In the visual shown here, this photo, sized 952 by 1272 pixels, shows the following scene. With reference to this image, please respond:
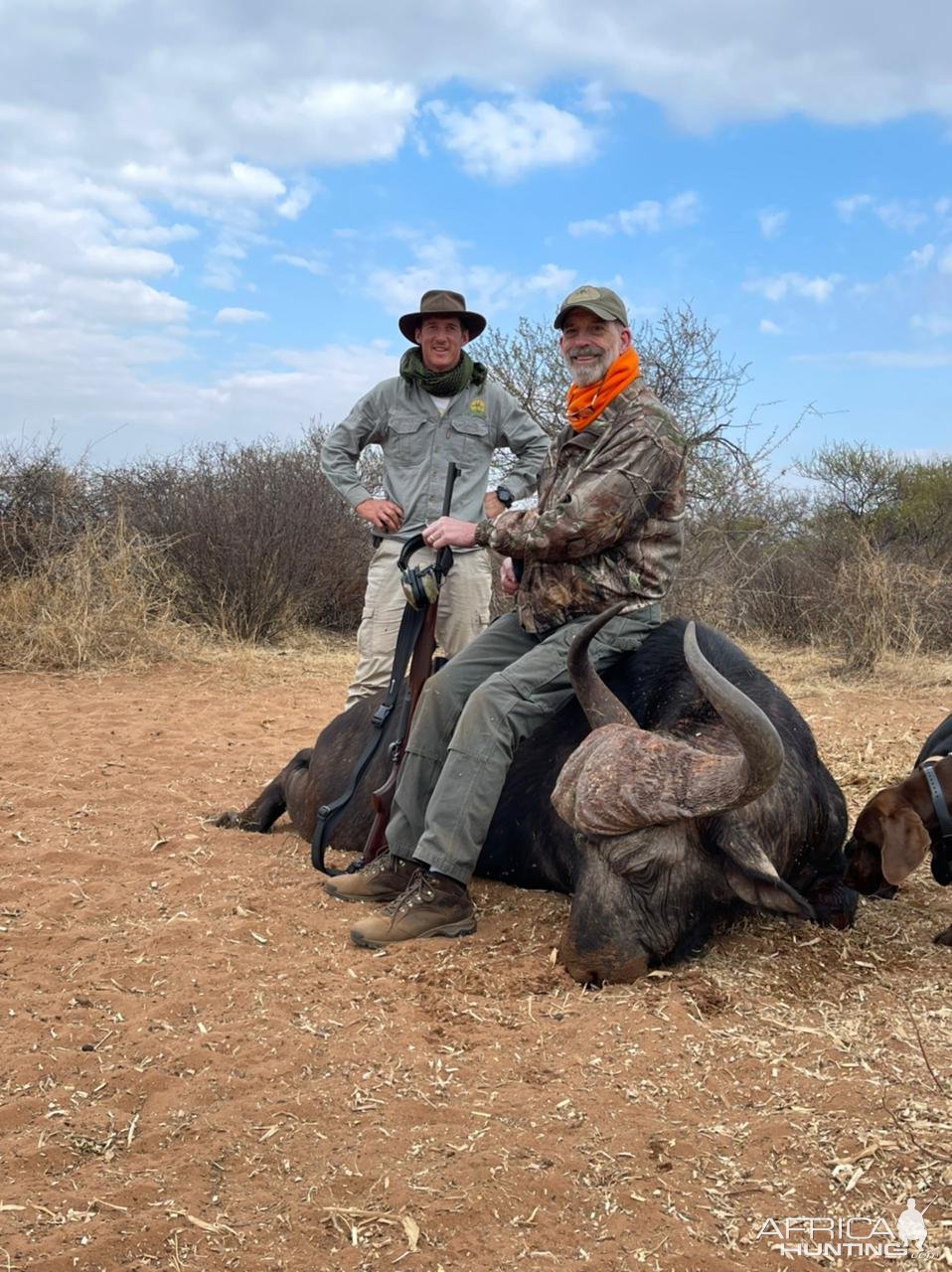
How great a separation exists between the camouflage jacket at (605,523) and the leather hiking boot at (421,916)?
1.17 m

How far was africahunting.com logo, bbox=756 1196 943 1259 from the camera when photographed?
244 centimetres

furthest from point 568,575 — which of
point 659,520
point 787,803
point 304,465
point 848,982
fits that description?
point 304,465

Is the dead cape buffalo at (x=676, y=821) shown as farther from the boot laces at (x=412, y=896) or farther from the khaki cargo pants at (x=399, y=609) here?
the khaki cargo pants at (x=399, y=609)

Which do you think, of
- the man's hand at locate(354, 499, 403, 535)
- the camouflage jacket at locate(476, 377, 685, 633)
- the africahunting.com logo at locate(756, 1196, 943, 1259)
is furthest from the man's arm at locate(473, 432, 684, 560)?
the africahunting.com logo at locate(756, 1196, 943, 1259)

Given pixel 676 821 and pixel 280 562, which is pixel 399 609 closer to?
pixel 676 821

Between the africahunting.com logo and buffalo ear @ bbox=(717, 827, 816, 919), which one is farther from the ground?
buffalo ear @ bbox=(717, 827, 816, 919)

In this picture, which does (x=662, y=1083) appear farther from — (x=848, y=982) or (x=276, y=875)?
(x=276, y=875)

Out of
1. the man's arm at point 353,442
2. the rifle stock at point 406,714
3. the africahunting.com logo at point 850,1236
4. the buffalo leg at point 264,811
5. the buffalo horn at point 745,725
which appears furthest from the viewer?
the man's arm at point 353,442

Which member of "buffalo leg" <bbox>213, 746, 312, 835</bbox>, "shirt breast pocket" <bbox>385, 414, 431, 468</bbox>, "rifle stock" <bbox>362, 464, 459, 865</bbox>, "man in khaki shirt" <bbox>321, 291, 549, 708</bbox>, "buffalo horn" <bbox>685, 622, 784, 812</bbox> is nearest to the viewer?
"buffalo horn" <bbox>685, 622, 784, 812</bbox>

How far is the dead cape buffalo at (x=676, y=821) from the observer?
12.3 ft

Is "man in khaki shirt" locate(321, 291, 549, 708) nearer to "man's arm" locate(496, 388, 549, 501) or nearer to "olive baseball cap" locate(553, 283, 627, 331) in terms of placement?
"man's arm" locate(496, 388, 549, 501)

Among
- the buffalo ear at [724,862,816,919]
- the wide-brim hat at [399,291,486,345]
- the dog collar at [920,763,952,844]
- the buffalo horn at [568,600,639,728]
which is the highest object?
the wide-brim hat at [399,291,486,345]

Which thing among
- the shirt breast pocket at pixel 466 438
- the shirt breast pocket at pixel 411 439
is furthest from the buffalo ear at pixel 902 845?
the shirt breast pocket at pixel 411 439

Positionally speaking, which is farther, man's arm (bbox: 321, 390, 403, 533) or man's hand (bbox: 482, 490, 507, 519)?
man's arm (bbox: 321, 390, 403, 533)
